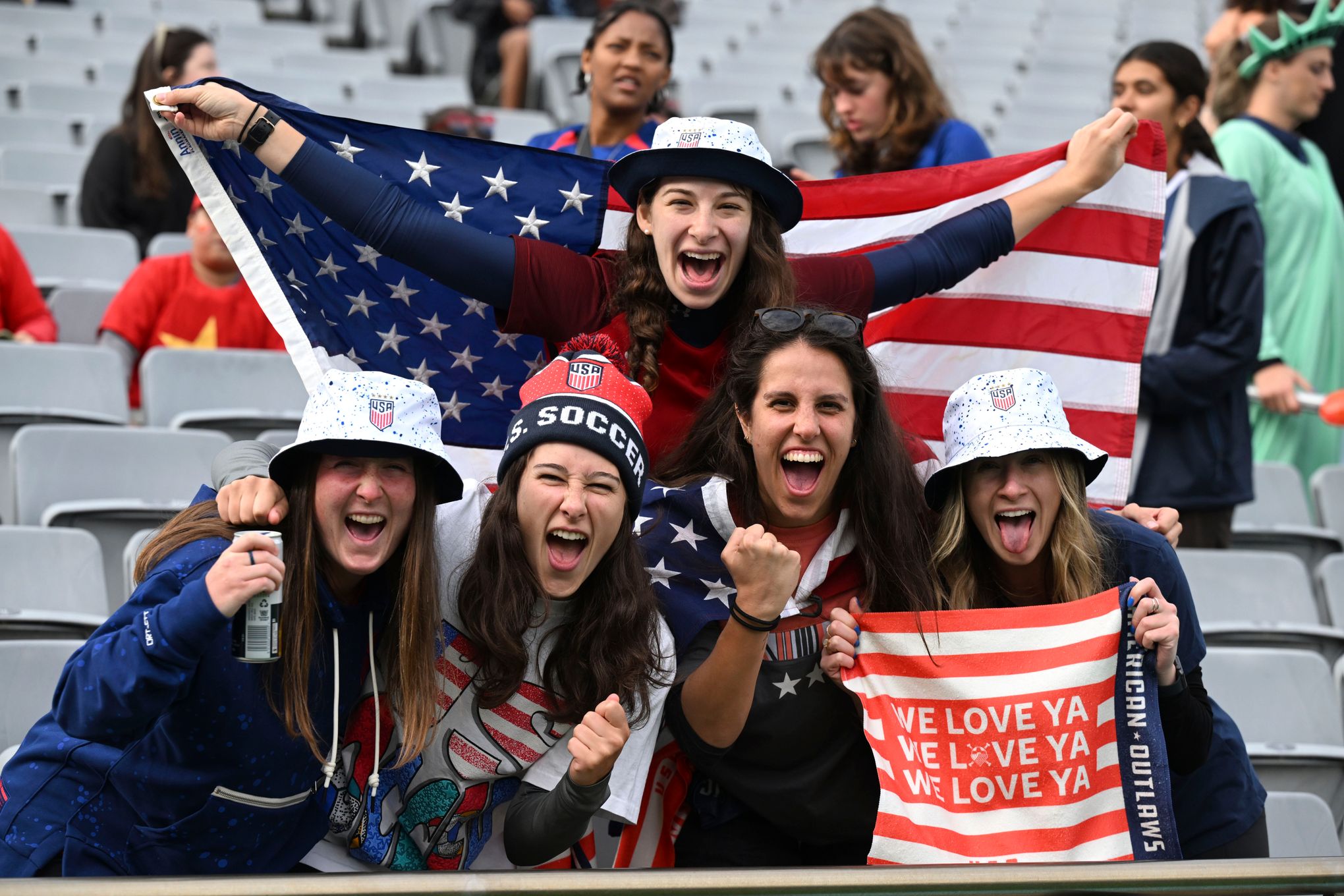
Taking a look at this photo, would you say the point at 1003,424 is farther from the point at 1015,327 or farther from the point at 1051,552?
the point at 1015,327

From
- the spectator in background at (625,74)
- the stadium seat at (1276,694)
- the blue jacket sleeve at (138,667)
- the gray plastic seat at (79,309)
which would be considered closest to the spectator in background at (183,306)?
the gray plastic seat at (79,309)

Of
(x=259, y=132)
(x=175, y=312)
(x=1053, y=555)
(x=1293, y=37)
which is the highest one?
(x=1293, y=37)

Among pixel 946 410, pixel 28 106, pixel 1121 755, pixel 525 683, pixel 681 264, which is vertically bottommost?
pixel 1121 755

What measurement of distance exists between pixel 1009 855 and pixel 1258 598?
6.88ft

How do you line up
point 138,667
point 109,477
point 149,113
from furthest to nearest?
1. point 149,113
2. point 109,477
3. point 138,667

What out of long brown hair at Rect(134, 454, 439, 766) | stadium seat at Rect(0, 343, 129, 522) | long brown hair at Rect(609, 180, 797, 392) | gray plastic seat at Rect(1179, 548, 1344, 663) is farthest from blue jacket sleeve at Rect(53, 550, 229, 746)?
gray plastic seat at Rect(1179, 548, 1344, 663)

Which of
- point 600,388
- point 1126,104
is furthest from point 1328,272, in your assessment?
point 600,388

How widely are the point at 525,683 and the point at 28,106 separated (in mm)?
6045

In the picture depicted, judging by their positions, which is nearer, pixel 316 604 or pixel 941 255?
pixel 316 604

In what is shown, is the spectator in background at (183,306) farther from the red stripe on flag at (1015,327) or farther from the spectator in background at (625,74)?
the red stripe on flag at (1015,327)

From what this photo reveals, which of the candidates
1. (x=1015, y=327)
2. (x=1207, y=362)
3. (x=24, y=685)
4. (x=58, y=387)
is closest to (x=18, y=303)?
(x=58, y=387)

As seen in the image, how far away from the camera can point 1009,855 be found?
271 cm

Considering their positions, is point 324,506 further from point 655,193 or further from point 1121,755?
point 1121,755

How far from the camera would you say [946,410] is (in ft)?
10.1
